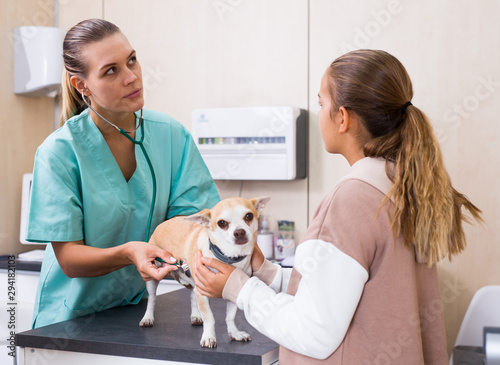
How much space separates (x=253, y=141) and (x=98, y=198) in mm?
1357

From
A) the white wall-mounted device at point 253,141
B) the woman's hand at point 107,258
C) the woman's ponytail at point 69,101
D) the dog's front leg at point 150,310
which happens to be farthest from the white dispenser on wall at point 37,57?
the dog's front leg at point 150,310

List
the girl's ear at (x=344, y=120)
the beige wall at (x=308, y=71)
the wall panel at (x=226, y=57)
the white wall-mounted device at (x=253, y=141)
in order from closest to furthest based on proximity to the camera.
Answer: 1. the girl's ear at (x=344, y=120)
2. the beige wall at (x=308, y=71)
3. the white wall-mounted device at (x=253, y=141)
4. the wall panel at (x=226, y=57)

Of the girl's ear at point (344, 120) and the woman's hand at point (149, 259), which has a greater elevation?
the girl's ear at point (344, 120)

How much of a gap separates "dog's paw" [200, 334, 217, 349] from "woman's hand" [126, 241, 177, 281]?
16cm

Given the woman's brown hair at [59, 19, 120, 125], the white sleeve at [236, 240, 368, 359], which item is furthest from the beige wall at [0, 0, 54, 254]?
the white sleeve at [236, 240, 368, 359]

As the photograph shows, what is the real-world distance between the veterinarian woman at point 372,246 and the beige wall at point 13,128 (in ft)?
7.38

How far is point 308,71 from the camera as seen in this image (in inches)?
104

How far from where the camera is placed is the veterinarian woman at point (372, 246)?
0.86 metres

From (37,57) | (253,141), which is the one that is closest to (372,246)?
(253,141)

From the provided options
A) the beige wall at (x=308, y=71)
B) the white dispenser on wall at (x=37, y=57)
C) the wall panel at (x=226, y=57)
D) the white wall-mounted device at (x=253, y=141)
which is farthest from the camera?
the white dispenser on wall at (x=37, y=57)

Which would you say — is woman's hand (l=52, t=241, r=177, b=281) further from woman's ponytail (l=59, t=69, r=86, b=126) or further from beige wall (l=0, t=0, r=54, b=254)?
beige wall (l=0, t=0, r=54, b=254)

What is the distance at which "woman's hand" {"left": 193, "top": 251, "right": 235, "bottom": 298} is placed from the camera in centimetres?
103

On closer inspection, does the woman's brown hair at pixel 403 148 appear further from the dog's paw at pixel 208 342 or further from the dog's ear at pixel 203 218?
the dog's paw at pixel 208 342

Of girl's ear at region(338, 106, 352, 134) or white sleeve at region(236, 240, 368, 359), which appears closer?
white sleeve at region(236, 240, 368, 359)
